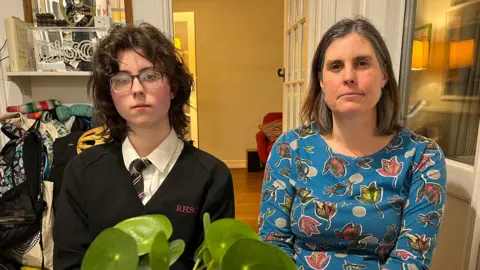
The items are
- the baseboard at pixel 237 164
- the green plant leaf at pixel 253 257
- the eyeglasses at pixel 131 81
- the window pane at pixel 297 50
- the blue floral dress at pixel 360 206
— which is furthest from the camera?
the baseboard at pixel 237 164

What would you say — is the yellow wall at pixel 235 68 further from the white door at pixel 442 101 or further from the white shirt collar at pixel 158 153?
the white shirt collar at pixel 158 153

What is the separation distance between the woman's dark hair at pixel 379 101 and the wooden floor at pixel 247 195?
1494 millimetres

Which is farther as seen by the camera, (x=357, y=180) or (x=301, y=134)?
(x=301, y=134)

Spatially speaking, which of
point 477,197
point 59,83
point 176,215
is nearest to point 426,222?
point 477,197

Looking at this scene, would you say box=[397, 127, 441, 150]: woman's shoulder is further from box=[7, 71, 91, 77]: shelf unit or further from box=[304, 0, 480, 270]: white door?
box=[7, 71, 91, 77]: shelf unit

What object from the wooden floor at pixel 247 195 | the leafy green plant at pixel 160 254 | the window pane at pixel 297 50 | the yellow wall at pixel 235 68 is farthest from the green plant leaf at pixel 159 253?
the yellow wall at pixel 235 68

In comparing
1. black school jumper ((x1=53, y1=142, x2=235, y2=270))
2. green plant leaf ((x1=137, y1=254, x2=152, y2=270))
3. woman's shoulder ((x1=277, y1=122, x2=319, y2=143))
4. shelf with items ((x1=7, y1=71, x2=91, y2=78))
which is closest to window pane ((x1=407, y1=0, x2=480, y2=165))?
woman's shoulder ((x1=277, y1=122, x2=319, y2=143))

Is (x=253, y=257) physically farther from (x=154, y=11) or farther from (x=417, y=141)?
(x=154, y=11)

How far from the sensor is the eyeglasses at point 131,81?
686mm

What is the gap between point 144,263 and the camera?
1.07 feet

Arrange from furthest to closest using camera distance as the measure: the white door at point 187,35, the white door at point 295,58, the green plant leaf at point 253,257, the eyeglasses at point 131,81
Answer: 1. the white door at point 187,35
2. the white door at point 295,58
3. the eyeglasses at point 131,81
4. the green plant leaf at point 253,257

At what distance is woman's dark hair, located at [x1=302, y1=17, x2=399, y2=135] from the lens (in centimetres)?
86

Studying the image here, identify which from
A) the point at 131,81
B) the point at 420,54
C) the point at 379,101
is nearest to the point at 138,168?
the point at 131,81

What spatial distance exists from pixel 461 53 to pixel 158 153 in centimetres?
114
